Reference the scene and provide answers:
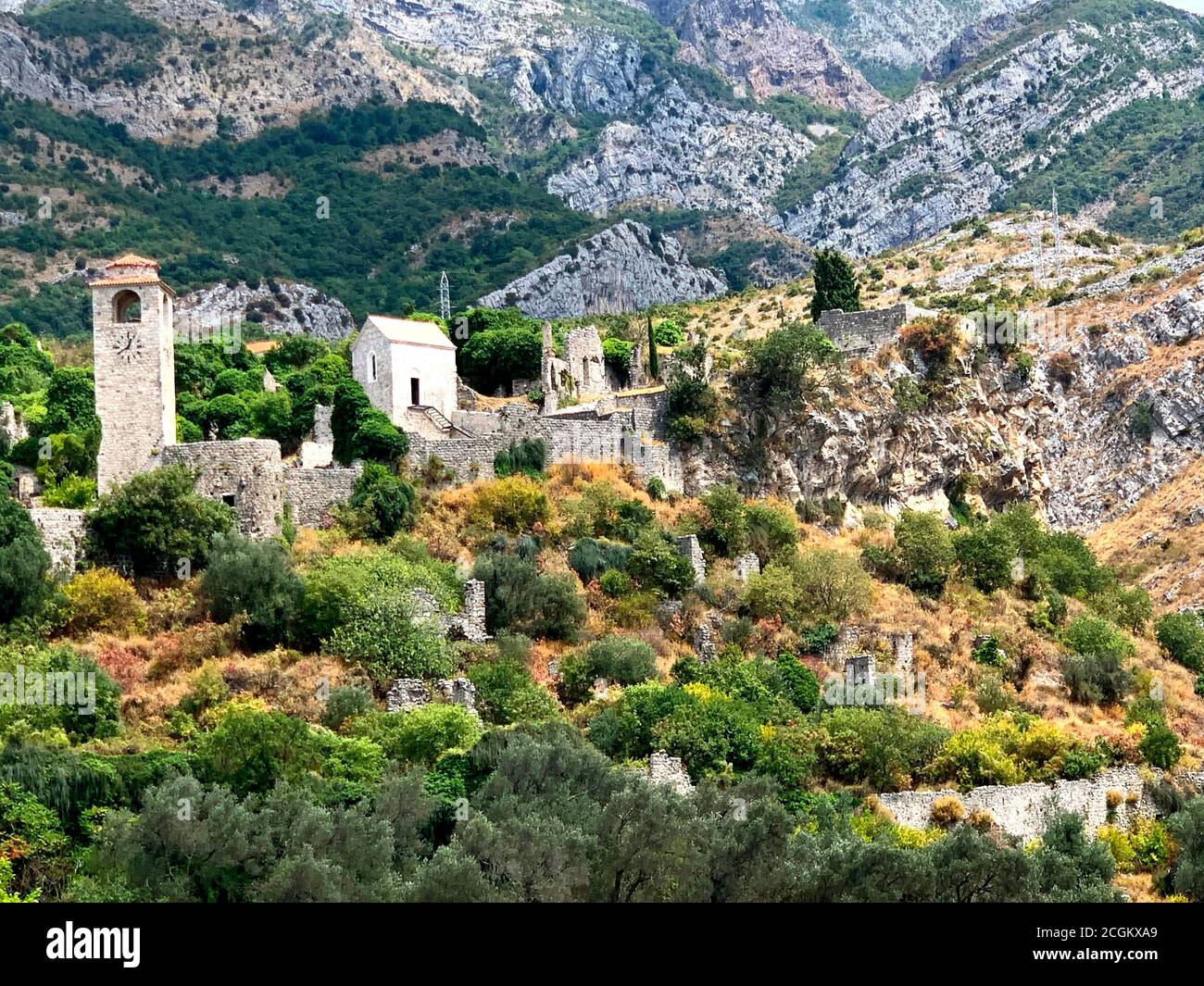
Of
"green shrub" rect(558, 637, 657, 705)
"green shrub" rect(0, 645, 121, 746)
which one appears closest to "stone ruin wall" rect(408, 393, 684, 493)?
"green shrub" rect(558, 637, 657, 705)

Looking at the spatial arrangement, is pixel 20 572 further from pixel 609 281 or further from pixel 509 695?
pixel 609 281

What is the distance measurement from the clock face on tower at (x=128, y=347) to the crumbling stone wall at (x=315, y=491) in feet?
15.0

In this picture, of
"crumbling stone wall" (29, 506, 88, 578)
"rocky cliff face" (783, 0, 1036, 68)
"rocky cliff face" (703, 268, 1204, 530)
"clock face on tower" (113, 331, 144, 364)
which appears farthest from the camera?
"rocky cliff face" (783, 0, 1036, 68)

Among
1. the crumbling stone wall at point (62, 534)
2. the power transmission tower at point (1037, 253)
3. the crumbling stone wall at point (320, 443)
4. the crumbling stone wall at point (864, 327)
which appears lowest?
the crumbling stone wall at point (62, 534)

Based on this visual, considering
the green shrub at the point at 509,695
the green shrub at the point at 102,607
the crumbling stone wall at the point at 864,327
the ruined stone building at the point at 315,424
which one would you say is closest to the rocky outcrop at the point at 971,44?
the crumbling stone wall at the point at 864,327

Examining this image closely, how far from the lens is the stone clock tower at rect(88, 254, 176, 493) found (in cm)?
4925

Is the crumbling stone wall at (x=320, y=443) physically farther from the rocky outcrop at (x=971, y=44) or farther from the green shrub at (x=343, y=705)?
the rocky outcrop at (x=971, y=44)

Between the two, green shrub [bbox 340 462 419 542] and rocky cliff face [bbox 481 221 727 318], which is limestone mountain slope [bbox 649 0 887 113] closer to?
rocky cliff face [bbox 481 221 727 318]

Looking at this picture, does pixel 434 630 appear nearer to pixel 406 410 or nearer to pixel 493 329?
pixel 406 410

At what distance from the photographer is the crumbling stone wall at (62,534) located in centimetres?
4556

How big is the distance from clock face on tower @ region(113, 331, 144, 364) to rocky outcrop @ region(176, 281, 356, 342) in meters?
43.0

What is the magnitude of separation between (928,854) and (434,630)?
14.6 metres

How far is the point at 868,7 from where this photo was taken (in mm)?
190500

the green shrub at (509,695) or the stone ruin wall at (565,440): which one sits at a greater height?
the stone ruin wall at (565,440)
